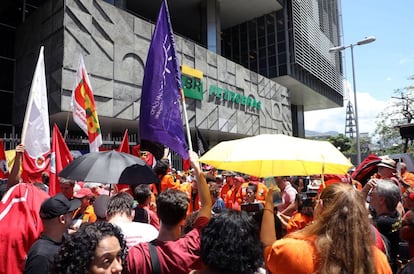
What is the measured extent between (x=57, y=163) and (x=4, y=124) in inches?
545

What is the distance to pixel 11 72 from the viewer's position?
17.2 meters

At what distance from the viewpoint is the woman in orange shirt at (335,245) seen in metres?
1.74

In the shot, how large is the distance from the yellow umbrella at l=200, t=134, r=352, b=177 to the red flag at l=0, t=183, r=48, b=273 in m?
1.68

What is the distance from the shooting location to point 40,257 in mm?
2318

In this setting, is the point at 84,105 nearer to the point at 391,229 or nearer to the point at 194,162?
the point at 194,162

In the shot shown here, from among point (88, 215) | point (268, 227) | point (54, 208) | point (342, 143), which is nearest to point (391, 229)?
point (268, 227)

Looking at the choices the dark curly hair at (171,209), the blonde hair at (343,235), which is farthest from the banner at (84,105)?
the blonde hair at (343,235)

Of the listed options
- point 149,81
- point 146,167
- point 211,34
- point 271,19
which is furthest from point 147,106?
point 271,19

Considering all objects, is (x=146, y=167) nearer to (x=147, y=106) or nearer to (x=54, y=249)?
(x=147, y=106)

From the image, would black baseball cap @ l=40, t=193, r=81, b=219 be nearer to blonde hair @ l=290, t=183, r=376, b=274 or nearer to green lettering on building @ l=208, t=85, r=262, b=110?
blonde hair @ l=290, t=183, r=376, b=274

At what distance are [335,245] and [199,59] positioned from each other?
778 inches

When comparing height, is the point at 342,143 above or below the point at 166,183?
above

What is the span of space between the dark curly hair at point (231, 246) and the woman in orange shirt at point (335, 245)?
8.6 inches

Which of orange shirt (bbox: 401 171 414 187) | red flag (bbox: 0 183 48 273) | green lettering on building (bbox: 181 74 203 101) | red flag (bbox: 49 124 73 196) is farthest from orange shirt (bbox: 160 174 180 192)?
green lettering on building (bbox: 181 74 203 101)
